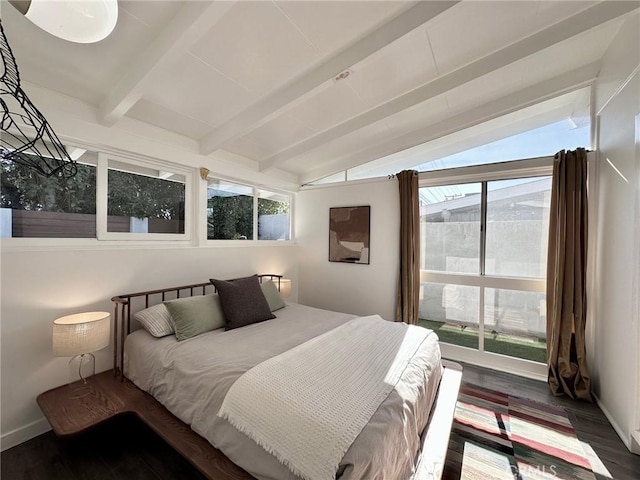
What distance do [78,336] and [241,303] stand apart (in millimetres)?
1168

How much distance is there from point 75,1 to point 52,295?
203 centimetres

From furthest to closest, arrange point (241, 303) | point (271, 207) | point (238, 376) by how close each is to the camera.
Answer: point (271, 207) < point (241, 303) < point (238, 376)

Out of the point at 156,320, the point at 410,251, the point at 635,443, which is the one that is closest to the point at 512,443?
the point at 635,443

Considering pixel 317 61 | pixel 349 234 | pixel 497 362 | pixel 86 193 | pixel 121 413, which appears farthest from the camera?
pixel 349 234

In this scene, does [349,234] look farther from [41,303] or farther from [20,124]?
[20,124]

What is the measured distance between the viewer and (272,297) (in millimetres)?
3137

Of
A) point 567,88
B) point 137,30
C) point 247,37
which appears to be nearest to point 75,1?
point 137,30

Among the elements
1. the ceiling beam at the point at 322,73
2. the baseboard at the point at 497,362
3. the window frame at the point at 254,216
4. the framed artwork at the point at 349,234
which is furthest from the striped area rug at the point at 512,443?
the window frame at the point at 254,216

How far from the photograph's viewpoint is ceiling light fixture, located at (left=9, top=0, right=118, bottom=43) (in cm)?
97

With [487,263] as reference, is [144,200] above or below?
above

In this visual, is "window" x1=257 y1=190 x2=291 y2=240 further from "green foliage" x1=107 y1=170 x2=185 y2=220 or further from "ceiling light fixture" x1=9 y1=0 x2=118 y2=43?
"ceiling light fixture" x1=9 y1=0 x2=118 y2=43

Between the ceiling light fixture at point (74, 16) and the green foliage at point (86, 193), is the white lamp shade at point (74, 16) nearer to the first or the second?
the ceiling light fixture at point (74, 16)

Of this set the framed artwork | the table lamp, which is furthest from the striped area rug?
the table lamp

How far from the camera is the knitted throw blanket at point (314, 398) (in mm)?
1172
